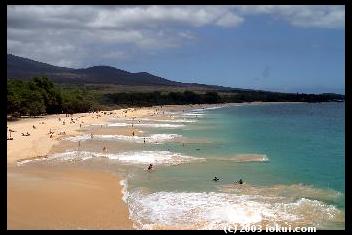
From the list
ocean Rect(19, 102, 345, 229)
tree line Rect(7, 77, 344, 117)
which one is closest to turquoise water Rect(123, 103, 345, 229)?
ocean Rect(19, 102, 345, 229)

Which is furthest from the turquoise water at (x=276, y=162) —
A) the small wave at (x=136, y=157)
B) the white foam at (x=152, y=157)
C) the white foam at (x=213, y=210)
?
the white foam at (x=213, y=210)

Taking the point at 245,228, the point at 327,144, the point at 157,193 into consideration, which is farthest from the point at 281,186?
the point at 327,144

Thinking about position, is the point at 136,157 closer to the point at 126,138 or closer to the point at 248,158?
the point at 248,158

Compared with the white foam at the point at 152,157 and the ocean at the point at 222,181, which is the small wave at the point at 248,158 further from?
the white foam at the point at 152,157

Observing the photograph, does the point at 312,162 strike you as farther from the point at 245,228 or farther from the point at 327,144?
the point at 245,228

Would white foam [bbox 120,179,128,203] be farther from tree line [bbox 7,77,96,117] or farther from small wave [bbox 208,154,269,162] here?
tree line [bbox 7,77,96,117]

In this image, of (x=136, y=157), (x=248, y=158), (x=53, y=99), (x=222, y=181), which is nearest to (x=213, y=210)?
(x=222, y=181)
